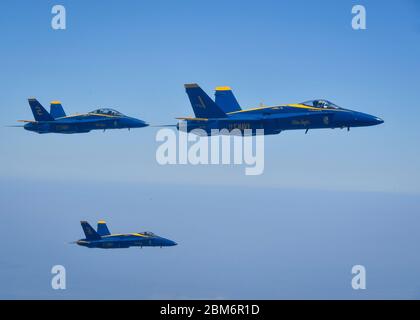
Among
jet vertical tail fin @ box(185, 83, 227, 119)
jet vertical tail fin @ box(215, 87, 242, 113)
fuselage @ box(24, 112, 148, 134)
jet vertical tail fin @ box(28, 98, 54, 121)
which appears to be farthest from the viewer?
jet vertical tail fin @ box(28, 98, 54, 121)

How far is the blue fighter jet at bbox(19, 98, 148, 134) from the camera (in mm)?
47125

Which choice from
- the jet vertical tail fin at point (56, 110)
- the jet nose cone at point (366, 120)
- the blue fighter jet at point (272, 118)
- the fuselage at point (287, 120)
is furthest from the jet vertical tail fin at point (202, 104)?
the jet vertical tail fin at point (56, 110)

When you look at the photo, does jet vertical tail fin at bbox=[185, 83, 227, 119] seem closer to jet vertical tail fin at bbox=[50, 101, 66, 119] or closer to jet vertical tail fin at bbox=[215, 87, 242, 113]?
jet vertical tail fin at bbox=[215, 87, 242, 113]

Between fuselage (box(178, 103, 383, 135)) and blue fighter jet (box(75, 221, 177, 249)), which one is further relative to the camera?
blue fighter jet (box(75, 221, 177, 249))

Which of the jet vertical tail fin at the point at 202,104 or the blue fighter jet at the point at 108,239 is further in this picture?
the blue fighter jet at the point at 108,239

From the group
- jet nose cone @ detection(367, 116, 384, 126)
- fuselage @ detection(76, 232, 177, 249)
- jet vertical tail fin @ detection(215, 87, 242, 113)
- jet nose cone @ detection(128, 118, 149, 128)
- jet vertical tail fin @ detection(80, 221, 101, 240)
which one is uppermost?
jet vertical tail fin @ detection(215, 87, 242, 113)

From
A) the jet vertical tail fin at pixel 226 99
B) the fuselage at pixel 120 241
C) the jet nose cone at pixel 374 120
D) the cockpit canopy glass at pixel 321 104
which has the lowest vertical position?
the fuselage at pixel 120 241

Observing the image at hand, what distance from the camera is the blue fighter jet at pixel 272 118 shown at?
125 feet

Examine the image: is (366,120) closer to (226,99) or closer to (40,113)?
(226,99)

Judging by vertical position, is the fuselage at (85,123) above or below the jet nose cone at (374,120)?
above

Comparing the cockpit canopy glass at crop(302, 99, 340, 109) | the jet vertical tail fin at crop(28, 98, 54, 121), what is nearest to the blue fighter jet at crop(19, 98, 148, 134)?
the jet vertical tail fin at crop(28, 98, 54, 121)

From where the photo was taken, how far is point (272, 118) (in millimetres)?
38344

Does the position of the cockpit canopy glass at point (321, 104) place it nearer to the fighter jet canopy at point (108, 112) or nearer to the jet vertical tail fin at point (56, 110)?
the fighter jet canopy at point (108, 112)

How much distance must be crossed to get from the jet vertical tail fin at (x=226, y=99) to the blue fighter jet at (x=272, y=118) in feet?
8.31
